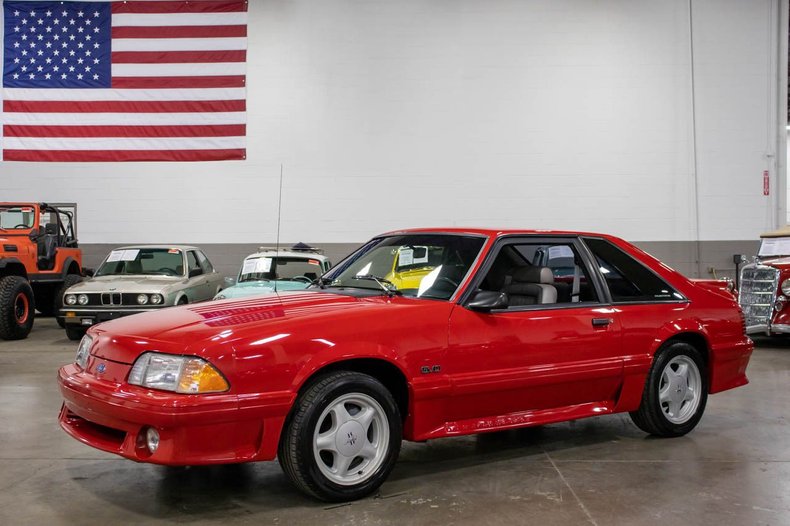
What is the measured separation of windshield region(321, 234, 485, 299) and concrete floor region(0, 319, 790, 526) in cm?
101

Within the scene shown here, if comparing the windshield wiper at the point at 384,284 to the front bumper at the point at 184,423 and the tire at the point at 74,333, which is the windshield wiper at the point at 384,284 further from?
the tire at the point at 74,333

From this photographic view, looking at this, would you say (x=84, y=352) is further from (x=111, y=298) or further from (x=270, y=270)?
(x=111, y=298)

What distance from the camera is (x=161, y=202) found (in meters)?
13.9

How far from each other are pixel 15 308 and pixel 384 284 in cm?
801

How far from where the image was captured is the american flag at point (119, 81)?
13.6 meters

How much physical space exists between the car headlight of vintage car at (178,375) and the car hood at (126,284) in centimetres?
632

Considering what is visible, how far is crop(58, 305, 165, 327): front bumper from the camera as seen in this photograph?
9023 mm

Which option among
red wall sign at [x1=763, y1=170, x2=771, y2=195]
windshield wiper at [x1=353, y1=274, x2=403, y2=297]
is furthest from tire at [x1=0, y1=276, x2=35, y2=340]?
red wall sign at [x1=763, y1=170, x2=771, y2=195]

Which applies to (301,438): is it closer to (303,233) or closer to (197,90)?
(303,233)

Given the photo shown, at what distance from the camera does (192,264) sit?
1047cm

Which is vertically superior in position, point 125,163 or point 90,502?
point 125,163

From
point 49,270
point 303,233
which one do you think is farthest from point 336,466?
point 303,233

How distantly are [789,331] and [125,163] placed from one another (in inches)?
461

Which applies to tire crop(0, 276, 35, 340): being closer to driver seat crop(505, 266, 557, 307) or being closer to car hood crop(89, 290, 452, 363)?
car hood crop(89, 290, 452, 363)
